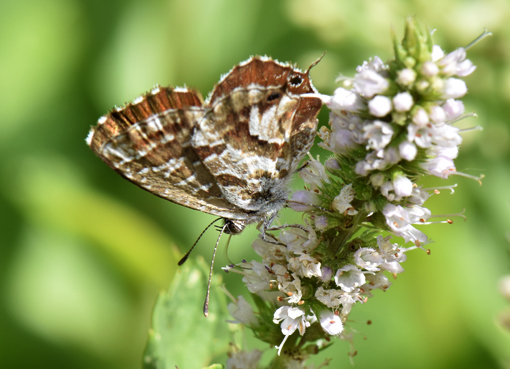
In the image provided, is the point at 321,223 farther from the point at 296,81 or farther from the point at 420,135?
the point at 296,81

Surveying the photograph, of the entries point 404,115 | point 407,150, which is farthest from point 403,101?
point 407,150

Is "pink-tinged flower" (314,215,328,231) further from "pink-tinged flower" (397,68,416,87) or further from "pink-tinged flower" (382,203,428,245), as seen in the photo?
"pink-tinged flower" (397,68,416,87)

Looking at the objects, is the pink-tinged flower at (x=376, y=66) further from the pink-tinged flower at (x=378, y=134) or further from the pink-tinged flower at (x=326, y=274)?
the pink-tinged flower at (x=326, y=274)

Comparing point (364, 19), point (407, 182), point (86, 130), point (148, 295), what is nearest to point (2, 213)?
point (86, 130)

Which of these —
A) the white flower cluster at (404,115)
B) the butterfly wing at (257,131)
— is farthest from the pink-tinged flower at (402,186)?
the butterfly wing at (257,131)

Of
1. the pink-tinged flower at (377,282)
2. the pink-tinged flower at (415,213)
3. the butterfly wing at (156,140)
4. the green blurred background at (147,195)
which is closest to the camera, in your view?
the pink-tinged flower at (415,213)

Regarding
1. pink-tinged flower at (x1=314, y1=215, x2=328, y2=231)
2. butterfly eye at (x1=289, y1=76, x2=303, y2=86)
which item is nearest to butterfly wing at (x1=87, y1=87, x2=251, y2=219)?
butterfly eye at (x1=289, y1=76, x2=303, y2=86)
